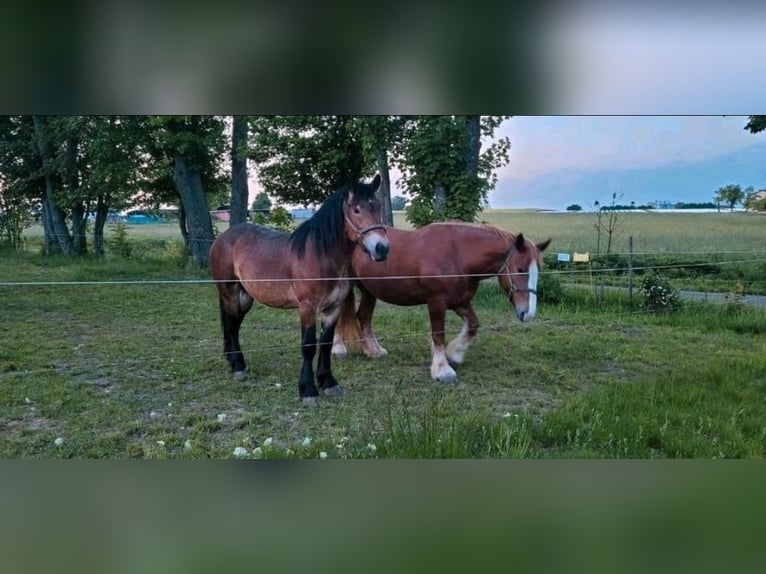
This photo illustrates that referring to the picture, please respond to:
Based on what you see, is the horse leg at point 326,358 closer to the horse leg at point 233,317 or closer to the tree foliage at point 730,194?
the horse leg at point 233,317

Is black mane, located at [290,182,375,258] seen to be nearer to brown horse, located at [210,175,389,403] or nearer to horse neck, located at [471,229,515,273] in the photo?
brown horse, located at [210,175,389,403]

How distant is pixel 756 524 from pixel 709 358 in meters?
0.92

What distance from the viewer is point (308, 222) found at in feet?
7.63

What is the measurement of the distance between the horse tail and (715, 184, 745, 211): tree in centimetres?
181

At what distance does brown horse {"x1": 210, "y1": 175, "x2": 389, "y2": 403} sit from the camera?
221cm

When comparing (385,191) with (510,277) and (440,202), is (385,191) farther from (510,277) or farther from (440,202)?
(510,277)

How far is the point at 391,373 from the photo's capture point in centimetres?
242

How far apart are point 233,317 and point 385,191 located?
912 millimetres

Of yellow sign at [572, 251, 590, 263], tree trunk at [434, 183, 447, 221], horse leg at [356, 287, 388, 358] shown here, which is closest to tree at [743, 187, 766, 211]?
yellow sign at [572, 251, 590, 263]

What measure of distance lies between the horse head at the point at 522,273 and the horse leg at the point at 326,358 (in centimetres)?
77

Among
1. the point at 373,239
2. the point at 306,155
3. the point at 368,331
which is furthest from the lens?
the point at 368,331

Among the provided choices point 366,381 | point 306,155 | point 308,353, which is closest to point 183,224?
point 306,155
